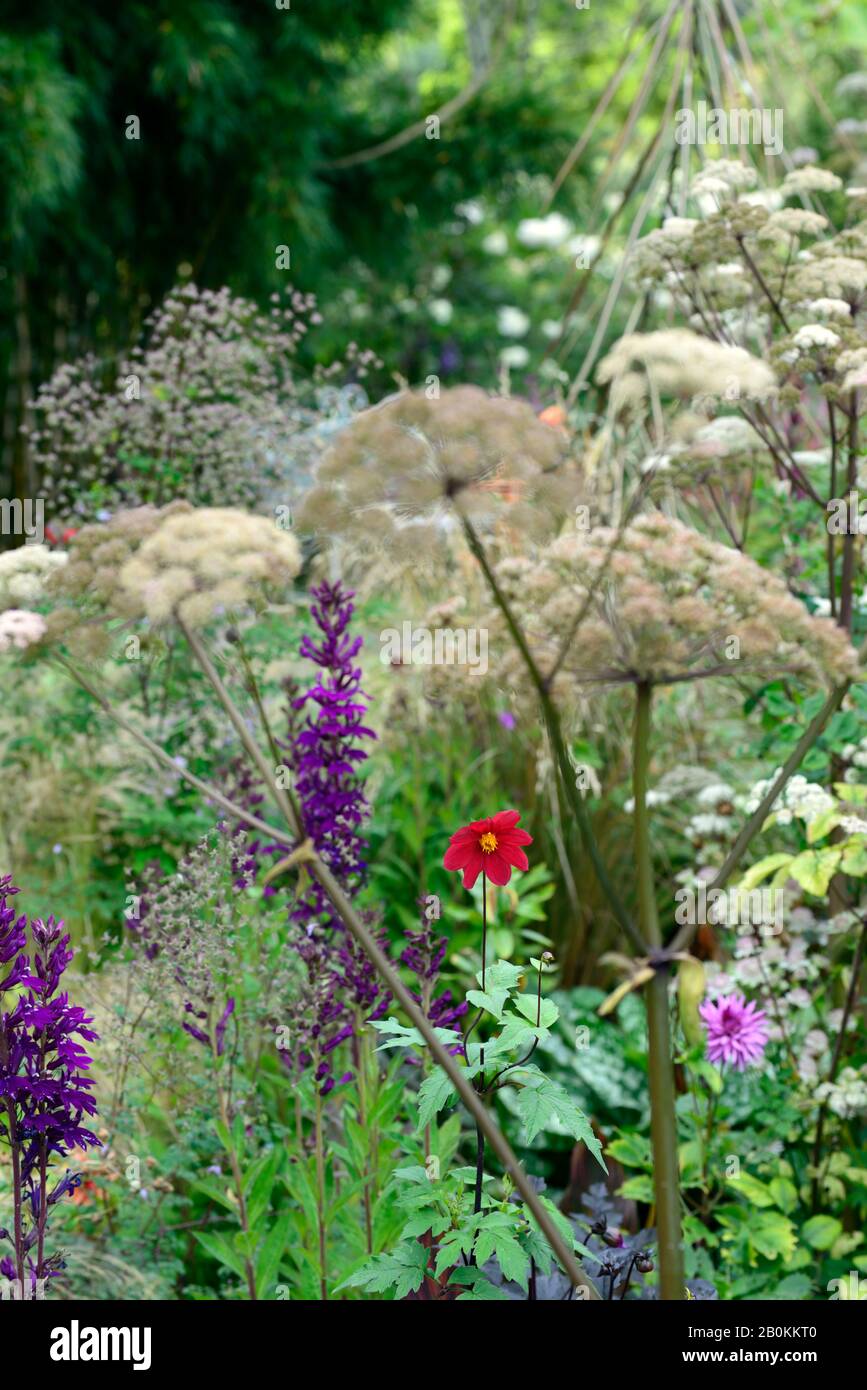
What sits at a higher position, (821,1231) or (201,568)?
(201,568)

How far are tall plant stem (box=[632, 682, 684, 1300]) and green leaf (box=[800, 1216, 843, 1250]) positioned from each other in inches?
42.6

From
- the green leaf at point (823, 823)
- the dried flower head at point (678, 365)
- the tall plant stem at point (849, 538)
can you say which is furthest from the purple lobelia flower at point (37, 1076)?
the tall plant stem at point (849, 538)

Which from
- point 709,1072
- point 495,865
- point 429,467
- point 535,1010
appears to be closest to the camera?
point 429,467

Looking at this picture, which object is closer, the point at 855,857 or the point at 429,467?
the point at 429,467

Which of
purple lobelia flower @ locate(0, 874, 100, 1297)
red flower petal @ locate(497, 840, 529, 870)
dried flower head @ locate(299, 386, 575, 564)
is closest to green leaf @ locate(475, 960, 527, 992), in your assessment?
red flower petal @ locate(497, 840, 529, 870)

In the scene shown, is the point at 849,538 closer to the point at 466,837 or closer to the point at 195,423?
the point at 466,837

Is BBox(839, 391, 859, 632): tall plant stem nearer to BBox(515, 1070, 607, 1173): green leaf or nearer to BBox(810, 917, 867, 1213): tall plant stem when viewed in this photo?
BBox(810, 917, 867, 1213): tall plant stem

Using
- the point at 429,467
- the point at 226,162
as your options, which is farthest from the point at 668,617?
the point at 226,162

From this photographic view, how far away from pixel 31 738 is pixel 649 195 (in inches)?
84.1

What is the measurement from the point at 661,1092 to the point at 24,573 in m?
1.38

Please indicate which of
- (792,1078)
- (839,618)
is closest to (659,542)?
(839,618)

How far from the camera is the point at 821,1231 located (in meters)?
2.53

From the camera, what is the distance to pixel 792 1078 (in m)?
2.76
